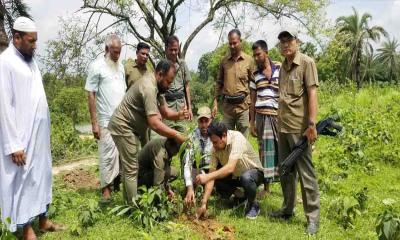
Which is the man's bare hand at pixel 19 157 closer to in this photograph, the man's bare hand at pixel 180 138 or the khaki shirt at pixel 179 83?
the man's bare hand at pixel 180 138

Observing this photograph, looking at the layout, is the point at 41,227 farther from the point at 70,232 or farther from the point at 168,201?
the point at 168,201

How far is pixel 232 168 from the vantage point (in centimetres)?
449

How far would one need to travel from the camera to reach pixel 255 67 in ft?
17.4

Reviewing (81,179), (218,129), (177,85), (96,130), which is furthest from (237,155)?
(81,179)

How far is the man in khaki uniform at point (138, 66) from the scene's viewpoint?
5.27 metres

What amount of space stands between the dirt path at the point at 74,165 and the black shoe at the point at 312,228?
4572mm

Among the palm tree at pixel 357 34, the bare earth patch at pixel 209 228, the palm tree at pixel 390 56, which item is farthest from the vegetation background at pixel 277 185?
the palm tree at pixel 390 56

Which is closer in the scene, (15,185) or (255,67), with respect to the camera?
(15,185)

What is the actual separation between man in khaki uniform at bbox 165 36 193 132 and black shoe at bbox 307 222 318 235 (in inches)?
83.5

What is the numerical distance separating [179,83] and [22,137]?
2.51 m

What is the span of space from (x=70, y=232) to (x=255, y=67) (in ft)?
9.32

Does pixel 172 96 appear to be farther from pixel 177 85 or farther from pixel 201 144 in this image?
pixel 201 144

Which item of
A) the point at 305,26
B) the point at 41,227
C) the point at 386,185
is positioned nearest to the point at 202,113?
the point at 41,227

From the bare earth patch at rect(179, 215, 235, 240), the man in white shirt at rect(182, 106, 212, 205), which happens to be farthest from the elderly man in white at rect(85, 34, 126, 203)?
the bare earth patch at rect(179, 215, 235, 240)
